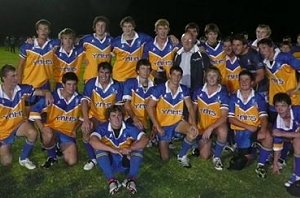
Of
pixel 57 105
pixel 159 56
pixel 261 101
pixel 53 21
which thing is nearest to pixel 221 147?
pixel 261 101

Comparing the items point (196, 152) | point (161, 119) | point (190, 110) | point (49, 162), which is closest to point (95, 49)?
point (161, 119)

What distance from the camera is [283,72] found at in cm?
597

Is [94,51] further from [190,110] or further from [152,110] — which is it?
[190,110]

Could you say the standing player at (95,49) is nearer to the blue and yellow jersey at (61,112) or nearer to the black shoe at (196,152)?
the blue and yellow jersey at (61,112)

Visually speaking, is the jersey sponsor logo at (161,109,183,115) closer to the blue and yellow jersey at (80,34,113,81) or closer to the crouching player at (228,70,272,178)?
the crouching player at (228,70,272,178)

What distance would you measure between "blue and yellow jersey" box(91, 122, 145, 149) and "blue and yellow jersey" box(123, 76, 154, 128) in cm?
92

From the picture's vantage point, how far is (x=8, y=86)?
536cm

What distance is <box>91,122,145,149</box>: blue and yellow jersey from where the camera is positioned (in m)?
5.02

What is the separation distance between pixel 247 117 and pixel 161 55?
5.69 ft

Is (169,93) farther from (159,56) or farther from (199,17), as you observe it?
(199,17)

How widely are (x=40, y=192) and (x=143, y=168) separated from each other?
4.62ft

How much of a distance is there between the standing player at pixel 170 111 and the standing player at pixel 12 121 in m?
1.67

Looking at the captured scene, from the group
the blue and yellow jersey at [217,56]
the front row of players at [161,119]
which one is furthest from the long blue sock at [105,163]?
the blue and yellow jersey at [217,56]

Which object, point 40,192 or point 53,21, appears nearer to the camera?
point 40,192
